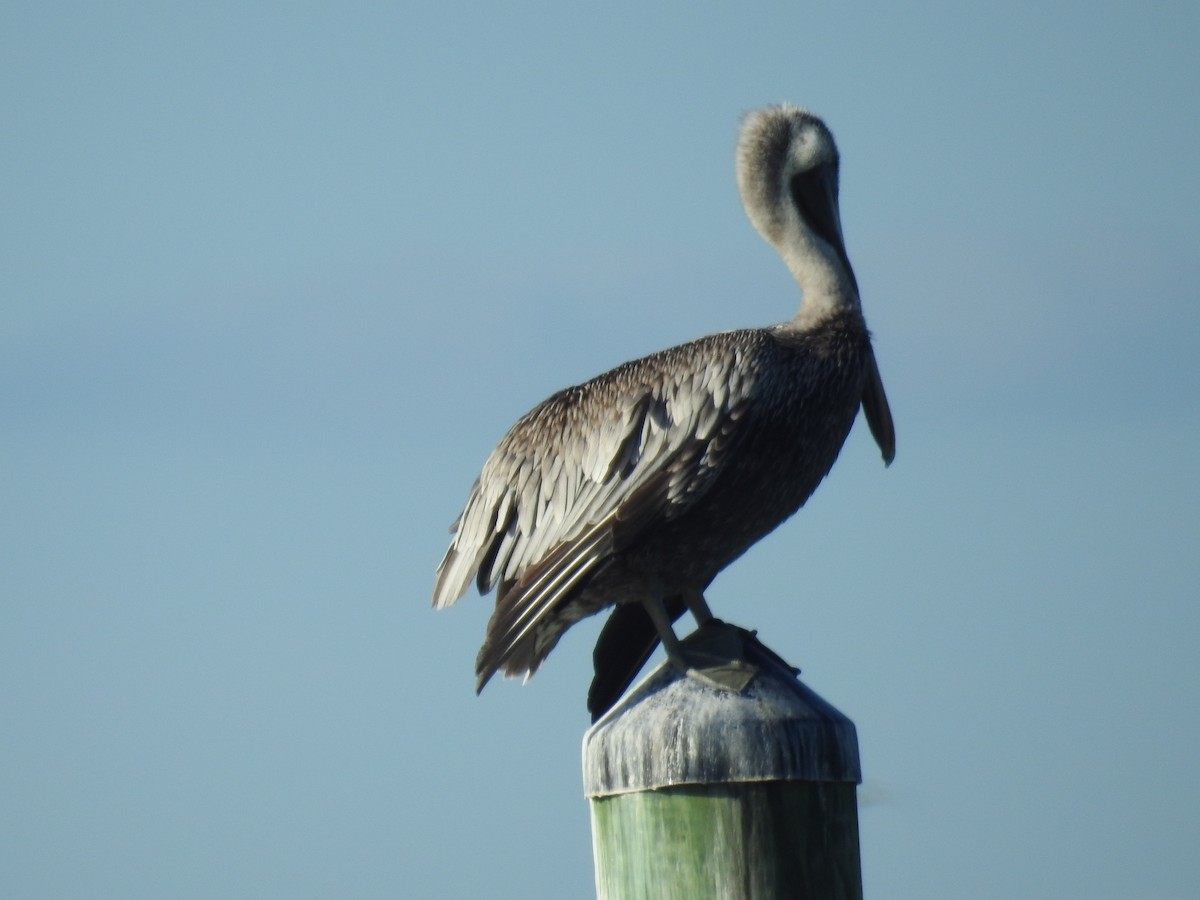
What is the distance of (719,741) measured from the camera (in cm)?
429

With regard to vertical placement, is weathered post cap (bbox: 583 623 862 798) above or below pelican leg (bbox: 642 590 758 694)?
below

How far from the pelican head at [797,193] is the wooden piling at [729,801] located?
238cm

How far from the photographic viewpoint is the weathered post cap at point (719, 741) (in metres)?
4.26

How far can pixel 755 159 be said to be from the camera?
6641mm

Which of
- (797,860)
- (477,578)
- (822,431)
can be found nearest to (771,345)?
(822,431)

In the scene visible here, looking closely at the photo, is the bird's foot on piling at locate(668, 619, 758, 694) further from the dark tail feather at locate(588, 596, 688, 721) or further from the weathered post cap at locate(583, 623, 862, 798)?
the dark tail feather at locate(588, 596, 688, 721)

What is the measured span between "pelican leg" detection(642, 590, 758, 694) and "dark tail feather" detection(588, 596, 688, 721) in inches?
4.2

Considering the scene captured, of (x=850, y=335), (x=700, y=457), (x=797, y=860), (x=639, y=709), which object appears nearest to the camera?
(x=797, y=860)

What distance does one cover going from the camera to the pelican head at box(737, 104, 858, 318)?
21.3 ft

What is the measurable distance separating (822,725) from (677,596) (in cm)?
177

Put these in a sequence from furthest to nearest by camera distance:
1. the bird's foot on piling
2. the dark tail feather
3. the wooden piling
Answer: the dark tail feather → the bird's foot on piling → the wooden piling

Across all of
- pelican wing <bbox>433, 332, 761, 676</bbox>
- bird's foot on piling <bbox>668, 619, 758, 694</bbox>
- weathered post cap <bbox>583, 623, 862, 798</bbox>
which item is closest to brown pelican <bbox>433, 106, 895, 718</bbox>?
pelican wing <bbox>433, 332, 761, 676</bbox>

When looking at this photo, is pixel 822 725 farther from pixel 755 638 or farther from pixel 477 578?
pixel 477 578

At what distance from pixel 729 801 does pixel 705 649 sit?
853 millimetres
